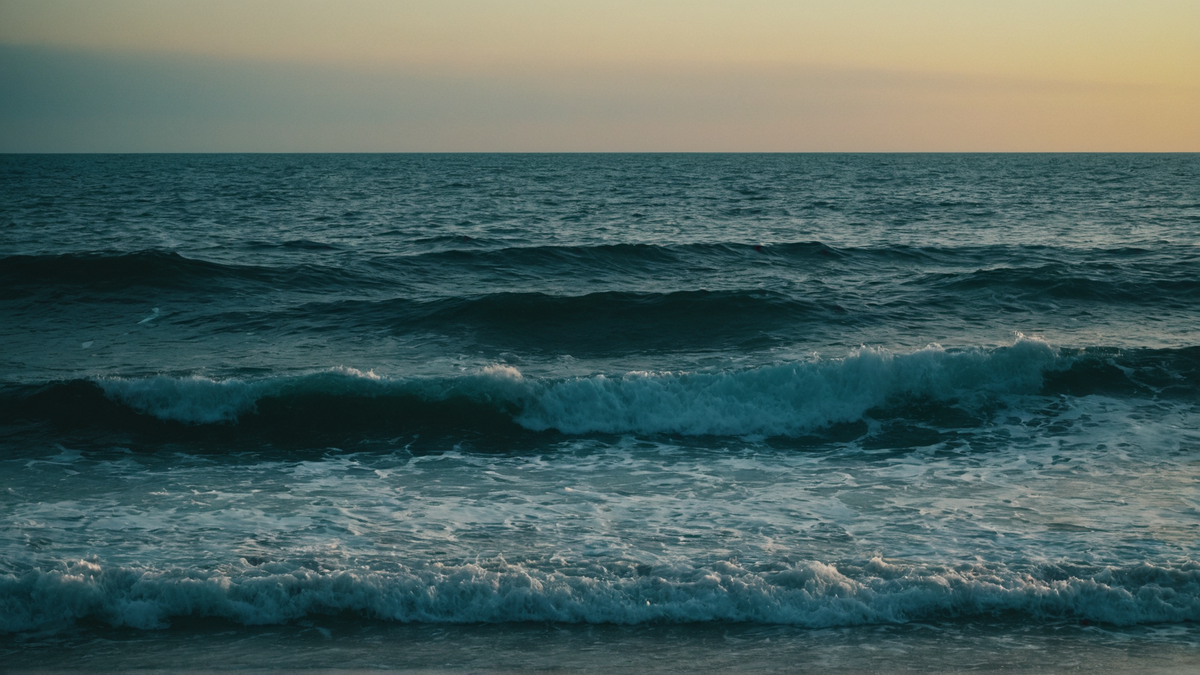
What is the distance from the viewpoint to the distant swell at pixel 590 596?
557 centimetres

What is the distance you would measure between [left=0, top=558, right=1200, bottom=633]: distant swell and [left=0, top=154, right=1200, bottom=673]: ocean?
2cm

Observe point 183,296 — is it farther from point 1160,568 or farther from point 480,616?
point 1160,568

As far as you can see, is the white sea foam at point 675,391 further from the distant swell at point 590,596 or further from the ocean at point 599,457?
the distant swell at point 590,596

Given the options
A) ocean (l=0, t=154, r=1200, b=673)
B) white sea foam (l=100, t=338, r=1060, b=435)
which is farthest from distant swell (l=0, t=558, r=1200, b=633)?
white sea foam (l=100, t=338, r=1060, b=435)

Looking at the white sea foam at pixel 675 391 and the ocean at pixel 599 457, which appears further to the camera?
the white sea foam at pixel 675 391

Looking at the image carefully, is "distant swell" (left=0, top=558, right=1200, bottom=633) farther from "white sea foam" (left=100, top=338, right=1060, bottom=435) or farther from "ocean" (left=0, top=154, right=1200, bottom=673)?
"white sea foam" (left=100, top=338, right=1060, bottom=435)

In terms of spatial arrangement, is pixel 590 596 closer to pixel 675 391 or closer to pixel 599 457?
pixel 599 457

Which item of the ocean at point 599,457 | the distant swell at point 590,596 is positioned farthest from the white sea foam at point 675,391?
the distant swell at point 590,596

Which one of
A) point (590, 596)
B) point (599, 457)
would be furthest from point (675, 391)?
point (590, 596)

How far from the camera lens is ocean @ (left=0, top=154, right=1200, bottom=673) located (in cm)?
549

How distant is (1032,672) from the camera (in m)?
4.91

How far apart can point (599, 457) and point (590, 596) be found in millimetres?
3697

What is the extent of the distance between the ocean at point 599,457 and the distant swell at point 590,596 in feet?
0.07

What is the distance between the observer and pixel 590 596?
18.8ft
